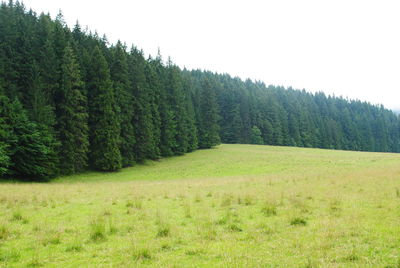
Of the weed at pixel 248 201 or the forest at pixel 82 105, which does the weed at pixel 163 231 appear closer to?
the weed at pixel 248 201

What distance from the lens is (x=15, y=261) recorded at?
6.28 metres

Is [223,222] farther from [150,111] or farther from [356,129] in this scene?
[356,129]

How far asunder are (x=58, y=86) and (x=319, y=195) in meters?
32.4

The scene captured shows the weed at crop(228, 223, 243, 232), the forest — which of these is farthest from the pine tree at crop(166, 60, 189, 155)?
the weed at crop(228, 223, 243, 232)

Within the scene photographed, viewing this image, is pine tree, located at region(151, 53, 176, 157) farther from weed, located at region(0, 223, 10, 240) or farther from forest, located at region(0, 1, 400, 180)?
weed, located at region(0, 223, 10, 240)

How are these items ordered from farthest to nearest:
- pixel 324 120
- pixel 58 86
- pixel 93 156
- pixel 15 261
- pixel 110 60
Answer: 1. pixel 324 120
2. pixel 110 60
3. pixel 93 156
4. pixel 58 86
5. pixel 15 261

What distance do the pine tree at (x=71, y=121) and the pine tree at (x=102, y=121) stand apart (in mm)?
1859

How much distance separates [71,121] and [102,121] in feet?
14.8

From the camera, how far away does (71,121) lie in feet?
111

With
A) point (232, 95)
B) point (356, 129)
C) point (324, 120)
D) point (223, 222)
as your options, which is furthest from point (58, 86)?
point (356, 129)

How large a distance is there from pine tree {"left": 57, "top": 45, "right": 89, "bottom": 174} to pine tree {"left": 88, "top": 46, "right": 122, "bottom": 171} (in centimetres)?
186

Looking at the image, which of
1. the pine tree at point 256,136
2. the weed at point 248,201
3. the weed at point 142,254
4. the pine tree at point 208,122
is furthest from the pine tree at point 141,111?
the pine tree at point 256,136

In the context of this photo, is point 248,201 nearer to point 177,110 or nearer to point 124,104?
point 124,104

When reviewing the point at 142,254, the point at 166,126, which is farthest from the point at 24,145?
the point at 142,254
